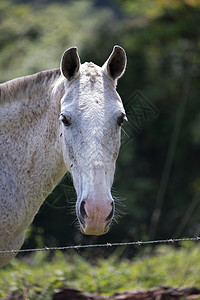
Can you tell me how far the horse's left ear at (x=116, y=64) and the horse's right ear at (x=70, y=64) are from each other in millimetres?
212

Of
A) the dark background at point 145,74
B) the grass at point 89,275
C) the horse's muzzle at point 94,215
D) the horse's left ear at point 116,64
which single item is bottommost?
the grass at point 89,275

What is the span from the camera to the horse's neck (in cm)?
358

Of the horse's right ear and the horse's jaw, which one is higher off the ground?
the horse's right ear

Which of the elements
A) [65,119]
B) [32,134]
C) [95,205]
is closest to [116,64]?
[65,119]

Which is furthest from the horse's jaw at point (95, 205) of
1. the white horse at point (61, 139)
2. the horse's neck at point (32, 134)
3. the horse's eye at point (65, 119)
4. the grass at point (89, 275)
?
the grass at point (89, 275)

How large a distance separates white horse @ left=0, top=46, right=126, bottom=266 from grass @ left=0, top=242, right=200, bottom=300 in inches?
47.5

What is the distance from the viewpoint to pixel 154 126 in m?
12.0

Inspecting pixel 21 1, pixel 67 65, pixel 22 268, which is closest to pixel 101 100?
pixel 67 65

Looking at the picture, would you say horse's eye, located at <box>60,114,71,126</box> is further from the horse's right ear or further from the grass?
the grass

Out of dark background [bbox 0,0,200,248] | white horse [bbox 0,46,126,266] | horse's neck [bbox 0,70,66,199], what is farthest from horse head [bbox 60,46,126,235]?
dark background [bbox 0,0,200,248]

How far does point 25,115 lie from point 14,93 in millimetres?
202

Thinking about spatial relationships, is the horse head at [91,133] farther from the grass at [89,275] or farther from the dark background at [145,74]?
the dark background at [145,74]

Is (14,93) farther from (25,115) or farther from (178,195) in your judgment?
(178,195)

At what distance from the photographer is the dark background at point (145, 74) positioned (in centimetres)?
1013
